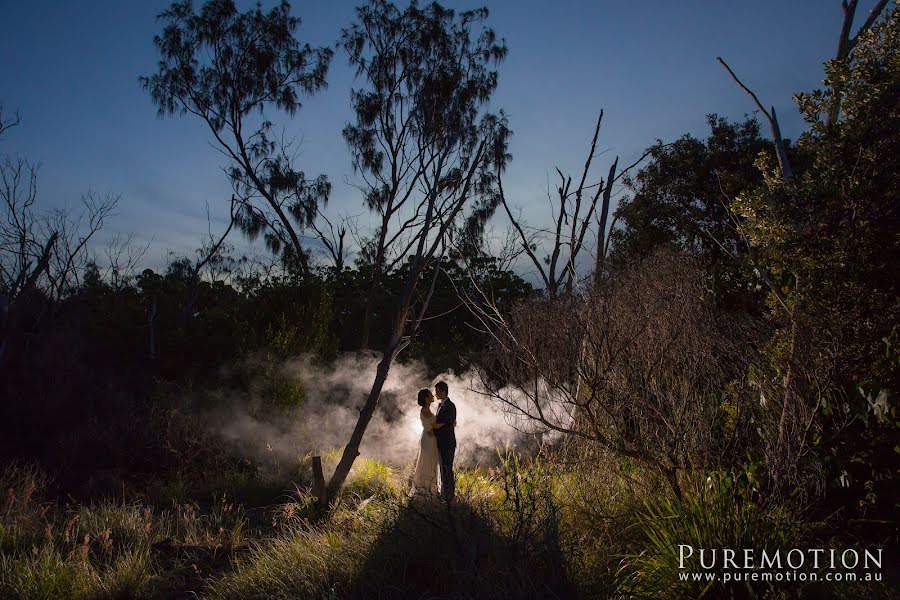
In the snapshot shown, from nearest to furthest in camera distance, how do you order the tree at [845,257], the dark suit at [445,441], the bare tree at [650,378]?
1. the tree at [845,257]
2. the bare tree at [650,378]
3. the dark suit at [445,441]

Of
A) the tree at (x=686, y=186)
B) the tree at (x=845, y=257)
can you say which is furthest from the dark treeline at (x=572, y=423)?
the tree at (x=686, y=186)

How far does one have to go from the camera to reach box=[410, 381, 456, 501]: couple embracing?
736cm

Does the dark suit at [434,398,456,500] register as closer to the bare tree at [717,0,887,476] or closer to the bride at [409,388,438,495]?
the bride at [409,388,438,495]

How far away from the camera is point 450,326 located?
1778cm

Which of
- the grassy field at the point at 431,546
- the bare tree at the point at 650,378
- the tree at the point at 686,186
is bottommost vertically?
the grassy field at the point at 431,546

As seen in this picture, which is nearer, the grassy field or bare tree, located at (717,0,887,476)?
the grassy field

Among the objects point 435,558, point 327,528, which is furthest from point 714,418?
point 327,528

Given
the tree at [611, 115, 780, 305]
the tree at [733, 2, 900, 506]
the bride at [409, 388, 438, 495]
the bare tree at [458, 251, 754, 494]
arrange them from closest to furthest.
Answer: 1. the tree at [733, 2, 900, 506]
2. the bare tree at [458, 251, 754, 494]
3. the bride at [409, 388, 438, 495]
4. the tree at [611, 115, 780, 305]

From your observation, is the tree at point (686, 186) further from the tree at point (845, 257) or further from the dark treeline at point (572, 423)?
the tree at point (845, 257)

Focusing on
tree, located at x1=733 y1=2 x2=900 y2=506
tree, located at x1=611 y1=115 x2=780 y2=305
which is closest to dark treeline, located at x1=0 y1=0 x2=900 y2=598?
tree, located at x1=733 y1=2 x2=900 y2=506

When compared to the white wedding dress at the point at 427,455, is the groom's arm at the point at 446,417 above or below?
above

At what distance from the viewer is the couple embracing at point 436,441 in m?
7.36

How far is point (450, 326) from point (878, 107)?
13945 millimetres

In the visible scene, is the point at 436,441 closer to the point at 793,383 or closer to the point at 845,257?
the point at 793,383
